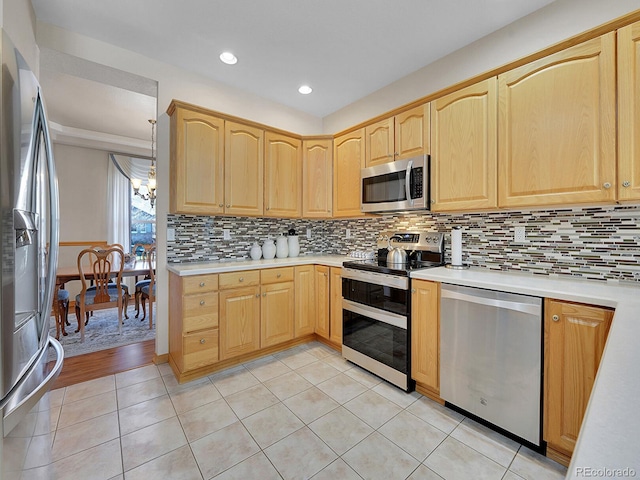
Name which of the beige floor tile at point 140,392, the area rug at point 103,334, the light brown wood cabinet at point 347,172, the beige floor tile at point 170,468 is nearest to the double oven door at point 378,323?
the light brown wood cabinet at point 347,172

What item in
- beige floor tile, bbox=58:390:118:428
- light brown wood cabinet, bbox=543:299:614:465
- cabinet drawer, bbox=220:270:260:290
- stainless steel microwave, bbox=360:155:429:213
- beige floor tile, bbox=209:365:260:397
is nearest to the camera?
light brown wood cabinet, bbox=543:299:614:465

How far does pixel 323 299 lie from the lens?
2.90 m

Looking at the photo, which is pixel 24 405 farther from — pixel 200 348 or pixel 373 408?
pixel 373 408

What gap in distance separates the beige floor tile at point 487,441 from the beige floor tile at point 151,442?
5.32 ft

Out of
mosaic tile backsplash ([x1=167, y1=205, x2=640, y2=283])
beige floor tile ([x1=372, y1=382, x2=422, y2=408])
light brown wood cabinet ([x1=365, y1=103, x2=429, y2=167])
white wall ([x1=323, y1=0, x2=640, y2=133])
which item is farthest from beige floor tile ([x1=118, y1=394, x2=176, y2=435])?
white wall ([x1=323, y1=0, x2=640, y2=133])

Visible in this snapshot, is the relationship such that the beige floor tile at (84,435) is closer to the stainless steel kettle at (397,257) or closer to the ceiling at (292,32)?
the stainless steel kettle at (397,257)


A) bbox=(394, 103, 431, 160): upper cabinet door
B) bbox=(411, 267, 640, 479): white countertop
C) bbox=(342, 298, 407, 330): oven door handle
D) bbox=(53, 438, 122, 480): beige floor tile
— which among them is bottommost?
bbox=(53, 438, 122, 480): beige floor tile

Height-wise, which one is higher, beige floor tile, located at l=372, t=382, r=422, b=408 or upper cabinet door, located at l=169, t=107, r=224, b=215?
upper cabinet door, located at l=169, t=107, r=224, b=215

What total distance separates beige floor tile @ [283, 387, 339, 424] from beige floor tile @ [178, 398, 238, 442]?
15.5 inches

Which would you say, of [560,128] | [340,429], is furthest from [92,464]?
[560,128]

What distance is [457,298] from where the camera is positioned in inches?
71.4

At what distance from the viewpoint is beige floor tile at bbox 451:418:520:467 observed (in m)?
1.52

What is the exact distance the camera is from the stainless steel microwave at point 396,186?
230 centimetres

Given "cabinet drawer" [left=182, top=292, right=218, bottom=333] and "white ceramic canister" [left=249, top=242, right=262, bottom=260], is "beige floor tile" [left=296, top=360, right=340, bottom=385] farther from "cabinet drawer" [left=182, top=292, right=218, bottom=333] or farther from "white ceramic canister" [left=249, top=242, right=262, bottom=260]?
"white ceramic canister" [left=249, top=242, right=262, bottom=260]
